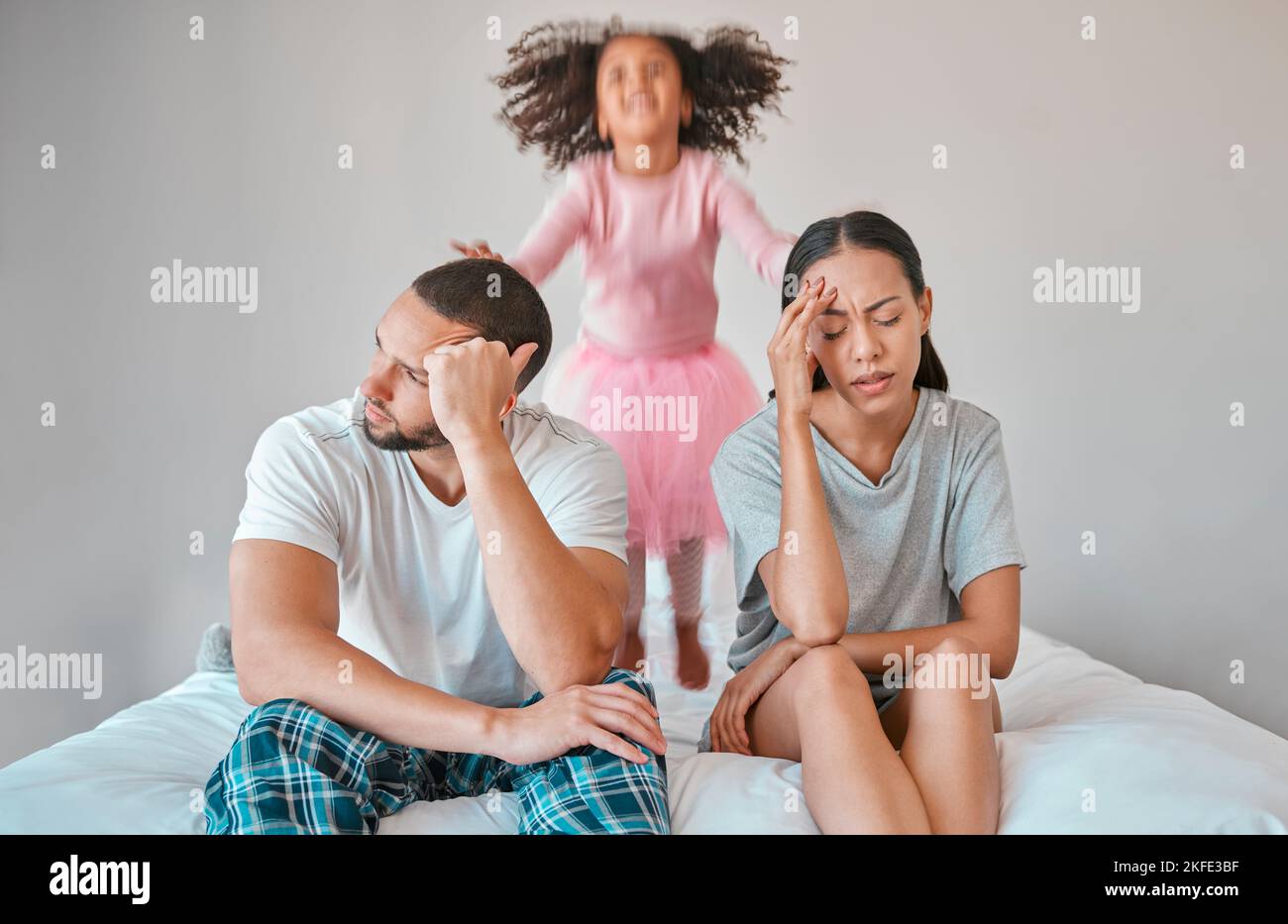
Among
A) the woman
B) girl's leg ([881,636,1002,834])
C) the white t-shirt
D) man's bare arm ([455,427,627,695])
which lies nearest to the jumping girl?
the woman

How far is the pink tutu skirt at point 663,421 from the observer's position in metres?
1.98

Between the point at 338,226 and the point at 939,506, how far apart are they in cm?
164

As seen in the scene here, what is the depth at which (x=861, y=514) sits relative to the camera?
4.87ft

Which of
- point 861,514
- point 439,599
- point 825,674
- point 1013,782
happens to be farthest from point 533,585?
point 1013,782

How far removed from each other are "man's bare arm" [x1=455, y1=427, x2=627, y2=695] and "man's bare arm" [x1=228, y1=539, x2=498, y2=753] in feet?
0.30

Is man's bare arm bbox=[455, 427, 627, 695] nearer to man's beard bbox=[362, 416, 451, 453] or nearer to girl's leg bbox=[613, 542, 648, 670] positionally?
man's beard bbox=[362, 416, 451, 453]

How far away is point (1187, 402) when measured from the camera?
2529 millimetres

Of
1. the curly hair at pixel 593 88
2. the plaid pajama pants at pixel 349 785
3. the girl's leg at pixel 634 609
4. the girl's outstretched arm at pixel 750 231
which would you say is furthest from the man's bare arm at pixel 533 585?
the curly hair at pixel 593 88

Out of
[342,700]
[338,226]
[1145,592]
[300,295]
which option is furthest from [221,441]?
[1145,592]

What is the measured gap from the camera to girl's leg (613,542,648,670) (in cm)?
196

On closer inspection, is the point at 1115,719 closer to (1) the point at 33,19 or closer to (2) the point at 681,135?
(2) the point at 681,135

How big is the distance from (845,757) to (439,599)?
1.80 feet

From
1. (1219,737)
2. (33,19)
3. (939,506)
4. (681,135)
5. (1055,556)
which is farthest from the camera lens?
(1055,556)

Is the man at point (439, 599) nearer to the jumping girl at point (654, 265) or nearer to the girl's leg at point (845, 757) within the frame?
the girl's leg at point (845, 757)
